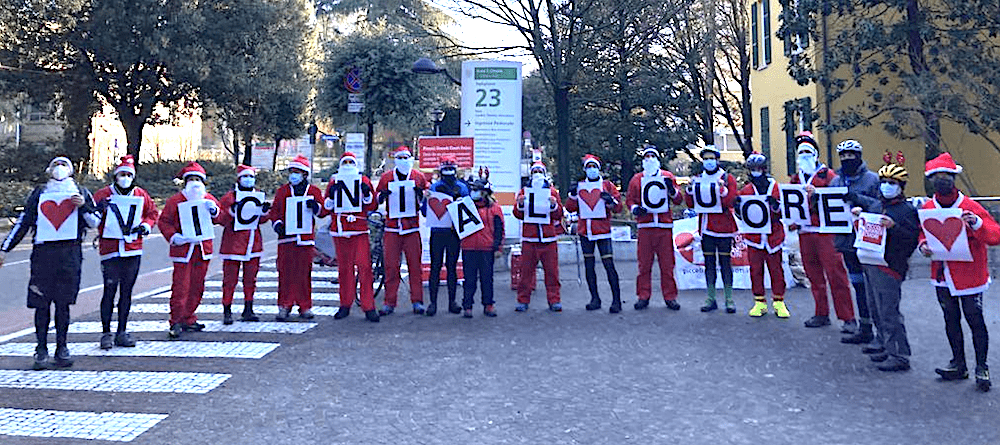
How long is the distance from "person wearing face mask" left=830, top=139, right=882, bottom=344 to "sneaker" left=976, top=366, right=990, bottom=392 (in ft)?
5.47

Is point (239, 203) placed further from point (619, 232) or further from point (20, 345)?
point (619, 232)

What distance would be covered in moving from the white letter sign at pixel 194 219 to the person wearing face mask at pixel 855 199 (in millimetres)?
6513

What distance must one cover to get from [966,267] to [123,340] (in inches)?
303

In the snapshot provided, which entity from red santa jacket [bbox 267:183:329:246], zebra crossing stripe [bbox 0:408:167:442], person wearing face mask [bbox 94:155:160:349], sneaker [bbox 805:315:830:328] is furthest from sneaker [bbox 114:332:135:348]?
sneaker [bbox 805:315:830:328]

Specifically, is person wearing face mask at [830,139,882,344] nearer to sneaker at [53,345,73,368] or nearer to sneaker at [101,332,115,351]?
sneaker at [101,332,115,351]

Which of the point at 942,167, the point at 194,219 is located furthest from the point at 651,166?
the point at 194,219

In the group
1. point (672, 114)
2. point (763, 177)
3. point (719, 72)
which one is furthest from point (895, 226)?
point (719, 72)

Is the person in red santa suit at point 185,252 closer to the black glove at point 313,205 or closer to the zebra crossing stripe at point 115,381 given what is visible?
the black glove at point 313,205

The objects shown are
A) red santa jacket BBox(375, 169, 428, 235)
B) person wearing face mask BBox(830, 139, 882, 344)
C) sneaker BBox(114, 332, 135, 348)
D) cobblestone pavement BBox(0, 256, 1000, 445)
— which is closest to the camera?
cobblestone pavement BBox(0, 256, 1000, 445)

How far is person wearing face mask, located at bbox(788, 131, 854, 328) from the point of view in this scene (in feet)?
27.8

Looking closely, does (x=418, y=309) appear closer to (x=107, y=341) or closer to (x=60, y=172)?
(x=107, y=341)

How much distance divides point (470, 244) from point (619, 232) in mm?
5560

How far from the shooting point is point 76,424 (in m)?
5.82

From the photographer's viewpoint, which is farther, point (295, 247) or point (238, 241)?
point (295, 247)
